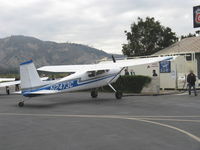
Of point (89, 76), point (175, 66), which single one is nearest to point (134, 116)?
point (89, 76)

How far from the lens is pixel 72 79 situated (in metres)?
17.0

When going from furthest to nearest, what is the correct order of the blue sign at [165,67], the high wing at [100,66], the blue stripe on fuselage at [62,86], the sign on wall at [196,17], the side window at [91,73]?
1. the sign on wall at [196,17]
2. the blue sign at [165,67]
3. the side window at [91,73]
4. the high wing at [100,66]
5. the blue stripe on fuselage at [62,86]

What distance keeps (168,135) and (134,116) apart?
3556 millimetres

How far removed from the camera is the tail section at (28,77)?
15.1 meters

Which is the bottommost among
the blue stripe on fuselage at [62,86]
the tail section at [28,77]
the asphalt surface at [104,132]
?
the asphalt surface at [104,132]

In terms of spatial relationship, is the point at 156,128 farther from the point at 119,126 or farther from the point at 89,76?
the point at 89,76

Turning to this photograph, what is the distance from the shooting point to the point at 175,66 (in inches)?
937

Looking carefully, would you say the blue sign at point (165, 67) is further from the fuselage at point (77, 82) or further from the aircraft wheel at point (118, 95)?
the aircraft wheel at point (118, 95)

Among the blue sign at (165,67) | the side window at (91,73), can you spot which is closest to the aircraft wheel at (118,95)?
the side window at (91,73)

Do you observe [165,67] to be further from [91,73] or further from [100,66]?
[91,73]

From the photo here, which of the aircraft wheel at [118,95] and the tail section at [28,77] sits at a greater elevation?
the tail section at [28,77]

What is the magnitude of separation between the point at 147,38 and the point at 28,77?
33.7 metres

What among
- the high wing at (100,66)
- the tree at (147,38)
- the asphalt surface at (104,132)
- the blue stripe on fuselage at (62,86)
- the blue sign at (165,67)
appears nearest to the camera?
the asphalt surface at (104,132)

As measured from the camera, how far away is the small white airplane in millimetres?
15094
